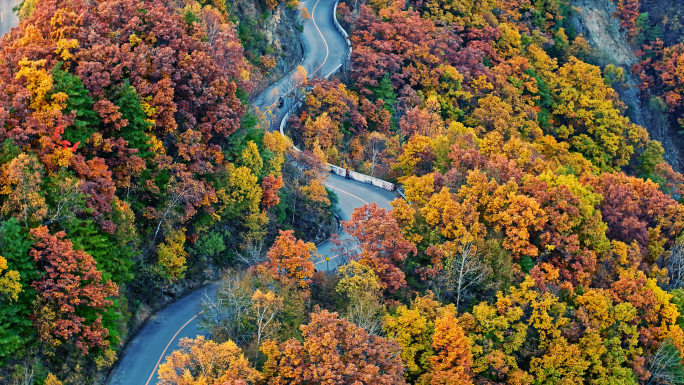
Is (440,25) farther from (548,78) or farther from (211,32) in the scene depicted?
(211,32)

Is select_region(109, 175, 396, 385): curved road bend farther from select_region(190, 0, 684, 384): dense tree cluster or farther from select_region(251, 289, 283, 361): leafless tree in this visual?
select_region(190, 0, 684, 384): dense tree cluster

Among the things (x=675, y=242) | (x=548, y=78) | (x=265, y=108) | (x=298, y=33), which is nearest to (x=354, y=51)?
(x=298, y=33)

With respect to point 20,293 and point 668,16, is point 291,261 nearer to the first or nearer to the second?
point 20,293

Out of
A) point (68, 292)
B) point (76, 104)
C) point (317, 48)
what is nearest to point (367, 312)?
point (68, 292)

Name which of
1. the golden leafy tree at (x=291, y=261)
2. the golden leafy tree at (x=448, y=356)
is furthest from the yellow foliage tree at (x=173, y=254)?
the golden leafy tree at (x=448, y=356)

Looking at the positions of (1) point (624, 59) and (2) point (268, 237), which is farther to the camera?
(1) point (624, 59)

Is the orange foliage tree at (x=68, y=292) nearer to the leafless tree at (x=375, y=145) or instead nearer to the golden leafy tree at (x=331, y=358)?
the golden leafy tree at (x=331, y=358)

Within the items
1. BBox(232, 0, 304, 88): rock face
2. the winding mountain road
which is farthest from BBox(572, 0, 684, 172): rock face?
BBox(232, 0, 304, 88): rock face
